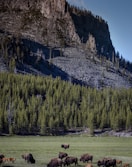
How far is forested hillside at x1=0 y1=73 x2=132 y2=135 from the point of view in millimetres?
150250

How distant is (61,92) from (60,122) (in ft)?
122

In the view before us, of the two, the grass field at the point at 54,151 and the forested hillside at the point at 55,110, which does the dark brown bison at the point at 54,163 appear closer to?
the grass field at the point at 54,151

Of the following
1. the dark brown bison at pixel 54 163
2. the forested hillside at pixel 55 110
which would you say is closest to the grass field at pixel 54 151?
the dark brown bison at pixel 54 163

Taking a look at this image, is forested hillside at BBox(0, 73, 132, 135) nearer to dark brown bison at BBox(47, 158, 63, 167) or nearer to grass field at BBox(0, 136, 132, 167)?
grass field at BBox(0, 136, 132, 167)

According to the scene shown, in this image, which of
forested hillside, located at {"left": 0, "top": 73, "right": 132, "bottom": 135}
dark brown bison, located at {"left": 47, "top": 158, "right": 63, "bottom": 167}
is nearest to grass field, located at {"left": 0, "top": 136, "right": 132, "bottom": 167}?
dark brown bison, located at {"left": 47, "top": 158, "right": 63, "bottom": 167}

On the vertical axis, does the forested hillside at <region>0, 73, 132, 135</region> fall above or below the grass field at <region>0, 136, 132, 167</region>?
above

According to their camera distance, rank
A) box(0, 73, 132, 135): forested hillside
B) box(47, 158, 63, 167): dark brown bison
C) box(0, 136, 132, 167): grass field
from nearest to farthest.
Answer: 1. box(47, 158, 63, 167): dark brown bison
2. box(0, 136, 132, 167): grass field
3. box(0, 73, 132, 135): forested hillside

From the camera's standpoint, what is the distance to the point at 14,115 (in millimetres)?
153375

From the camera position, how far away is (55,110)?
562 feet

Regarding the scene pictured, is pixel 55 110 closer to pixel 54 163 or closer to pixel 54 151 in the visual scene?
pixel 54 151

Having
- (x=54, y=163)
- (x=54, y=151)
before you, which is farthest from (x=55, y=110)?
(x=54, y=163)

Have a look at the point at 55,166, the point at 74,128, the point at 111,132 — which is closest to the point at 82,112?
the point at 74,128

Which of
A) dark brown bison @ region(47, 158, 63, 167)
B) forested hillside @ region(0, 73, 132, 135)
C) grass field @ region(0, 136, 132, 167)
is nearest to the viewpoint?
dark brown bison @ region(47, 158, 63, 167)

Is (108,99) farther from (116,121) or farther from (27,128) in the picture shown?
(27,128)
